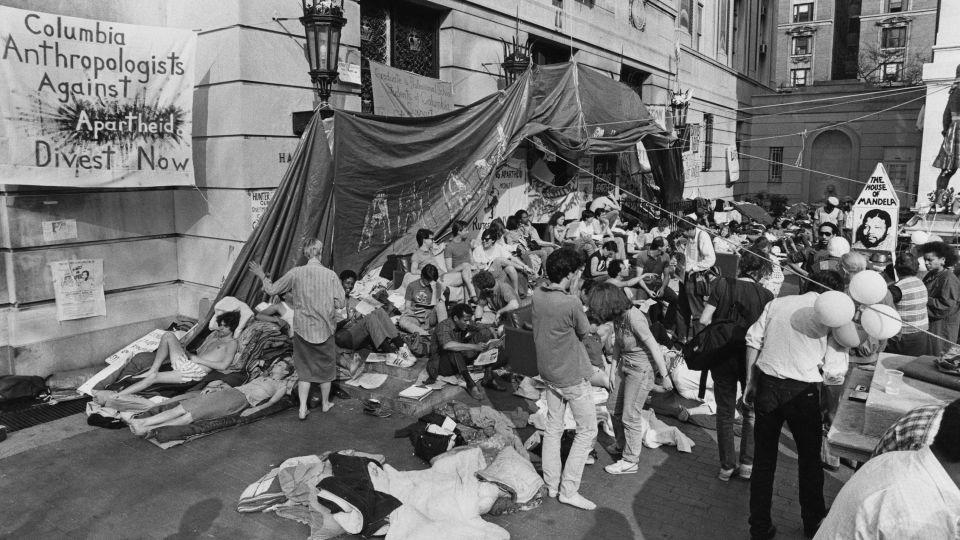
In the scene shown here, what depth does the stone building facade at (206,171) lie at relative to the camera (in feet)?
27.2

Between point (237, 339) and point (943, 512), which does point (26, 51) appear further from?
point (943, 512)

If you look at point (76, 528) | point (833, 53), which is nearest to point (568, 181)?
point (76, 528)

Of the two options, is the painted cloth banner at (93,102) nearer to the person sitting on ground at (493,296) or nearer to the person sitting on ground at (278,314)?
the person sitting on ground at (278,314)

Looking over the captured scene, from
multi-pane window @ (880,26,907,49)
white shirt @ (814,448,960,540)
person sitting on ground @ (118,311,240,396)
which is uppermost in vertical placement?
multi-pane window @ (880,26,907,49)

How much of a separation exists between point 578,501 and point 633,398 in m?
1.10

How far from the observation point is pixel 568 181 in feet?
53.2

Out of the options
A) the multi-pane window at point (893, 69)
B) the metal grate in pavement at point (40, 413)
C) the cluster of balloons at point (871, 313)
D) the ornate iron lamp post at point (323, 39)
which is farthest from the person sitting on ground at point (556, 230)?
the multi-pane window at point (893, 69)

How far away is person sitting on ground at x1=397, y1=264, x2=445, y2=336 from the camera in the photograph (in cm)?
916

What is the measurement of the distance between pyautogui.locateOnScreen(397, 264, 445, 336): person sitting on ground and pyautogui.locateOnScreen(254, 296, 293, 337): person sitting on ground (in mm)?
1466

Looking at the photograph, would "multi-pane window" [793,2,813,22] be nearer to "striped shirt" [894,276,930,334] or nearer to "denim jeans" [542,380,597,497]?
"striped shirt" [894,276,930,334]

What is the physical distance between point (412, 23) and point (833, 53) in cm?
5842

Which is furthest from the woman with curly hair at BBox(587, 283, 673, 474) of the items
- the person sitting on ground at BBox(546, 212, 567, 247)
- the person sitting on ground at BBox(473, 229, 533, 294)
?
the person sitting on ground at BBox(546, 212, 567, 247)

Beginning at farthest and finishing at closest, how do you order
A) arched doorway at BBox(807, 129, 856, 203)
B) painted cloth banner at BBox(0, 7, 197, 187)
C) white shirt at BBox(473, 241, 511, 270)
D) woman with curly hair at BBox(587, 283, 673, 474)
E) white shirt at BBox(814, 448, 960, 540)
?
arched doorway at BBox(807, 129, 856, 203) < white shirt at BBox(473, 241, 511, 270) < painted cloth banner at BBox(0, 7, 197, 187) < woman with curly hair at BBox(587, 283, 673, 474) < white shirt at BBox(814, 448, 960, 540)

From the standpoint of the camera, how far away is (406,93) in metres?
11.5
